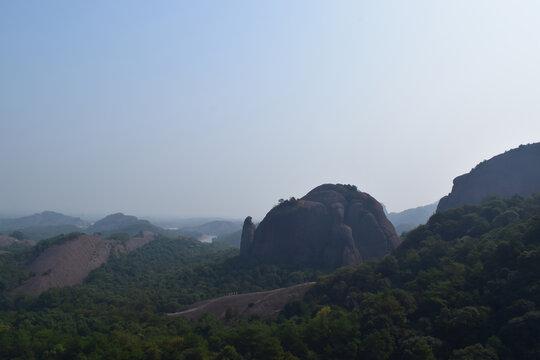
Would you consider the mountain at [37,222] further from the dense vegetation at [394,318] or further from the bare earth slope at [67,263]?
the dense vegetation at [394,318]

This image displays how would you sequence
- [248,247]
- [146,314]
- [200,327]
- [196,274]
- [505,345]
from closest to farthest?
[505,345]
[200,327]
[146,314]
[196,274]
[248,247]

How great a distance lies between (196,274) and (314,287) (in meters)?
20.6

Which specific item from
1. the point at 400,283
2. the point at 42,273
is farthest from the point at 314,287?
the point at 42,273

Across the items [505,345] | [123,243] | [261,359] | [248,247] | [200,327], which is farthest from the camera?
[123,243]

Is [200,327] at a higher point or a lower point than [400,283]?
lower

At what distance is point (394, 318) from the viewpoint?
55.1 feet

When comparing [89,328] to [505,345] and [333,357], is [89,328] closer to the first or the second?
[333,357]

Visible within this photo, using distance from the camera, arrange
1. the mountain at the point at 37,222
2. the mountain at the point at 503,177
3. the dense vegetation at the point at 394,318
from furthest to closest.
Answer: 1. the mountain at the point at 37,222
2. the mountain at the point at 503,177
3. the dense vegetation at the point at 394,318

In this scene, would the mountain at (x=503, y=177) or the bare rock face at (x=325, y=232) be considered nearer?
the mountain at (x=503, y=177)

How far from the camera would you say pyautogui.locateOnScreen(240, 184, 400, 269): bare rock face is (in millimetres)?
43188

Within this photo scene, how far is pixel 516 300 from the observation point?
1557cm

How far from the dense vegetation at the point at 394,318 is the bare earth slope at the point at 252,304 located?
1.82m

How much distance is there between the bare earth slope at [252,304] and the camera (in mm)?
27016

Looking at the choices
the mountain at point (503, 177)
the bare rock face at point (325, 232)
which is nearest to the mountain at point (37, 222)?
the bare rock face at point (325, 232)
